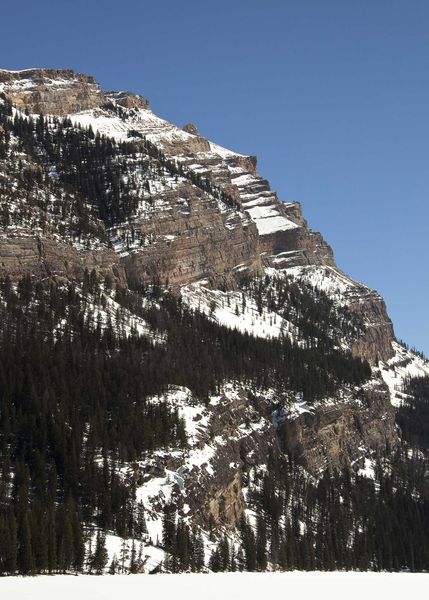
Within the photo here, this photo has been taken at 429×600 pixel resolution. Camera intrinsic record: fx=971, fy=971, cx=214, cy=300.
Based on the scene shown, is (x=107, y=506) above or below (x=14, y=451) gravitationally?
below

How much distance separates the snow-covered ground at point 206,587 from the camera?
80.4 meters

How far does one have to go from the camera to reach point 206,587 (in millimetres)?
89500

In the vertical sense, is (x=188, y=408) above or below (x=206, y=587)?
above

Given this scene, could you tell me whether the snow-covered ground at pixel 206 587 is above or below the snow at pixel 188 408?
below

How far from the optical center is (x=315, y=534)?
19412 centimetres

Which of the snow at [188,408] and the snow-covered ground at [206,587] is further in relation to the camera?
the snow at [188,408]

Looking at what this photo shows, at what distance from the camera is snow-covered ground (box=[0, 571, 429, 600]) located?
264ft

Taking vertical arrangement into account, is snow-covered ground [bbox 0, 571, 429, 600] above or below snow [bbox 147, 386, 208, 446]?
below

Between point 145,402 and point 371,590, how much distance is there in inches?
3221

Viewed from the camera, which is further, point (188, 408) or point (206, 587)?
point (188, 408)

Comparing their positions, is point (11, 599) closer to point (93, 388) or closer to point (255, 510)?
point (93, 388)

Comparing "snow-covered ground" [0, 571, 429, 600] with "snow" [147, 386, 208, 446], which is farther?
"snow" [147, 386, 208, 446]

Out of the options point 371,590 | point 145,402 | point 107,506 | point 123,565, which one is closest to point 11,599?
point 371,590

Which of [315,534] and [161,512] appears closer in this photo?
[161,512]
